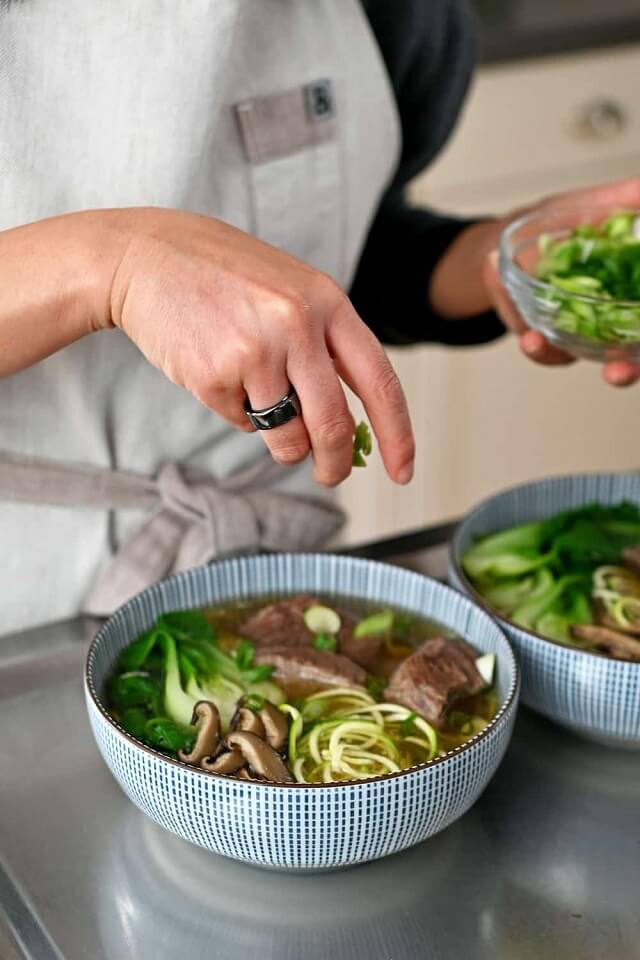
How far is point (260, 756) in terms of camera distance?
74 cm

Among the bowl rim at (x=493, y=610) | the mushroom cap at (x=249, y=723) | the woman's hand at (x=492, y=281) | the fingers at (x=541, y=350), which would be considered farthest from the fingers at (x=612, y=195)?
the mushroom cap at (x=249, y=723)

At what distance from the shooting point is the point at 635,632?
91 centimetres

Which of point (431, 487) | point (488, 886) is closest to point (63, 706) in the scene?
point (488, 886)

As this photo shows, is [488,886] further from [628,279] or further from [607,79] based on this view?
[607,79]

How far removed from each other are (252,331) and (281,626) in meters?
0.28

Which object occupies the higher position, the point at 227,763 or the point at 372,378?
the point at 372,378

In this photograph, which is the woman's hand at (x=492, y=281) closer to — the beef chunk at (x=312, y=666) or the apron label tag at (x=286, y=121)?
the apron label tag at (x=286, y=121)

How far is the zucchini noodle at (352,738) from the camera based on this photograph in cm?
78

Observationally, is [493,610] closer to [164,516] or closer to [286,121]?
[164,516]

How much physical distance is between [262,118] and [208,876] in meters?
0.57

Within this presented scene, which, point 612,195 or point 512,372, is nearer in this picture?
point 612,195

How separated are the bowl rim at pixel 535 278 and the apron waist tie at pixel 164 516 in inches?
10.6

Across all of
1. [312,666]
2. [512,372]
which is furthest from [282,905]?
[512,372]

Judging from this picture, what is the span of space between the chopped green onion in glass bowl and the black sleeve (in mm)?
170
